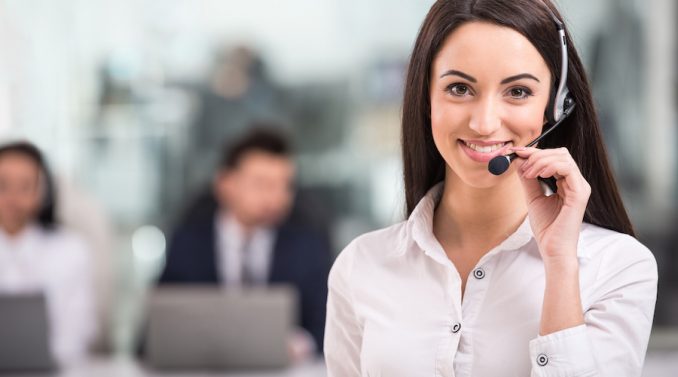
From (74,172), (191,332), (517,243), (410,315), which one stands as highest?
(517,243)

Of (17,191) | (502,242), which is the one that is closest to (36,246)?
(17,191)

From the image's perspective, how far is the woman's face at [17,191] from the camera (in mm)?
3529

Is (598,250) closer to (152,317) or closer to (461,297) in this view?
(461,297)

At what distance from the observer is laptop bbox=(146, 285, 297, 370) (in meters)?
2.66

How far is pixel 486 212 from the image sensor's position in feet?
5.06

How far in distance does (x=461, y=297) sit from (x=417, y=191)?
23 centimetres

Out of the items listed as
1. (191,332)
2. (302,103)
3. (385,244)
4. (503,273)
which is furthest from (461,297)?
(302,103)

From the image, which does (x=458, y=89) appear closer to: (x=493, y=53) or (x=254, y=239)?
(x=493, y=53)

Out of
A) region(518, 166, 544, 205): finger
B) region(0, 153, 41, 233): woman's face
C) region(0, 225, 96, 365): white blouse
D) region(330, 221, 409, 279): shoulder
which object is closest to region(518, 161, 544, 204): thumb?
region(518, 166, 544, 205): finger

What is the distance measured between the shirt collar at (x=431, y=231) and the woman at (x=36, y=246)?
7.17 feet

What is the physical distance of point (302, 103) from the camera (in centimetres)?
583

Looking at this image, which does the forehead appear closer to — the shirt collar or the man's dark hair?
the shirt collar

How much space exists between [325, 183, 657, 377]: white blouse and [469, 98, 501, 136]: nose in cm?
19

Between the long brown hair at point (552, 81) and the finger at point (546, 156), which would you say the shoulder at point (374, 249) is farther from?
the finger at point (546, 156)
